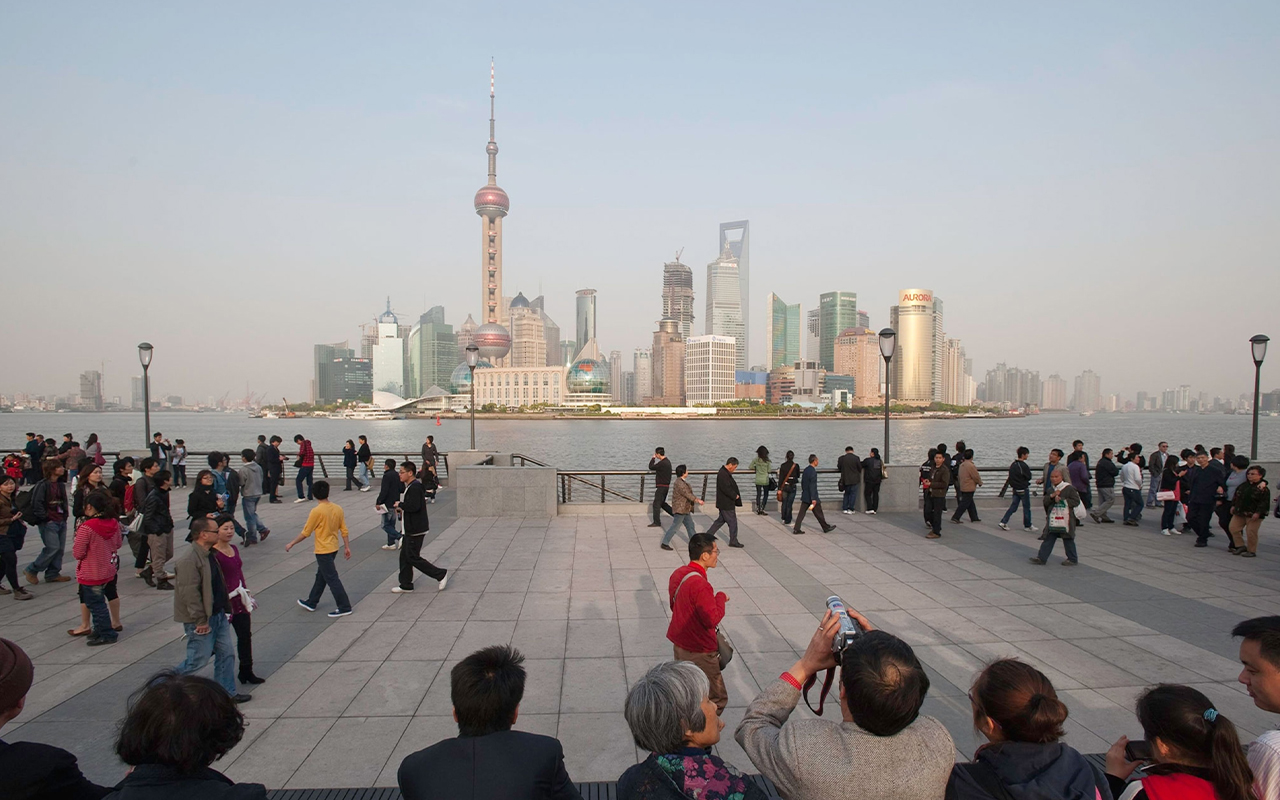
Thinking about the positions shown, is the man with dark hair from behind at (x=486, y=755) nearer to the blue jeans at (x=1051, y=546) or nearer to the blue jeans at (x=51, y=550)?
the blue jeans at (x=51, y=550)

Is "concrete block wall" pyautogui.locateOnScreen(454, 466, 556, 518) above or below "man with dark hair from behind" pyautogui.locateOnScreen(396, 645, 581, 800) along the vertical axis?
below

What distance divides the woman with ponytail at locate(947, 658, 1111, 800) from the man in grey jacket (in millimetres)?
164

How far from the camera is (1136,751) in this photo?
8.10 ft

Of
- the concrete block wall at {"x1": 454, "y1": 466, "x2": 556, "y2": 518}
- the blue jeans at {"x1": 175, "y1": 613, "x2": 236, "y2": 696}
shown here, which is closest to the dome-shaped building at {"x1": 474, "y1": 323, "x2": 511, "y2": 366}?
the concrete block wall at {"x1": 454, "y1": 466, "x2": 556, "y2": 518}

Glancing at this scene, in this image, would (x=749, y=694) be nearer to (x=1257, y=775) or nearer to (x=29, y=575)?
(x=1257, y=775)

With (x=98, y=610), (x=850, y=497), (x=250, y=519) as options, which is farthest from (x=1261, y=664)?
(x=250, y=519)

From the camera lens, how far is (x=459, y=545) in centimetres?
1145

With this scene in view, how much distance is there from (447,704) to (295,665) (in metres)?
1.96

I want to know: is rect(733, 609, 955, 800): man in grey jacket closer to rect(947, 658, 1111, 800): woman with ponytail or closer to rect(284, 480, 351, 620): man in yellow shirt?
rect(947, 658, 1111, 800): woman with ponytail

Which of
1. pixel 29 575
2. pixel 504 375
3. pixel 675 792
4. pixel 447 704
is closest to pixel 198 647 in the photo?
pixel 447 704

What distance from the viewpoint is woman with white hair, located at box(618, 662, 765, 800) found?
204 centimetres

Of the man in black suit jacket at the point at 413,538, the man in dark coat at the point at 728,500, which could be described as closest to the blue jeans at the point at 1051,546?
the man in dark coat at the point at 728,500

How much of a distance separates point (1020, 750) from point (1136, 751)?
2.35ft

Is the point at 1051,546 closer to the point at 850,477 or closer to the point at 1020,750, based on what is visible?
the point at 850,477
